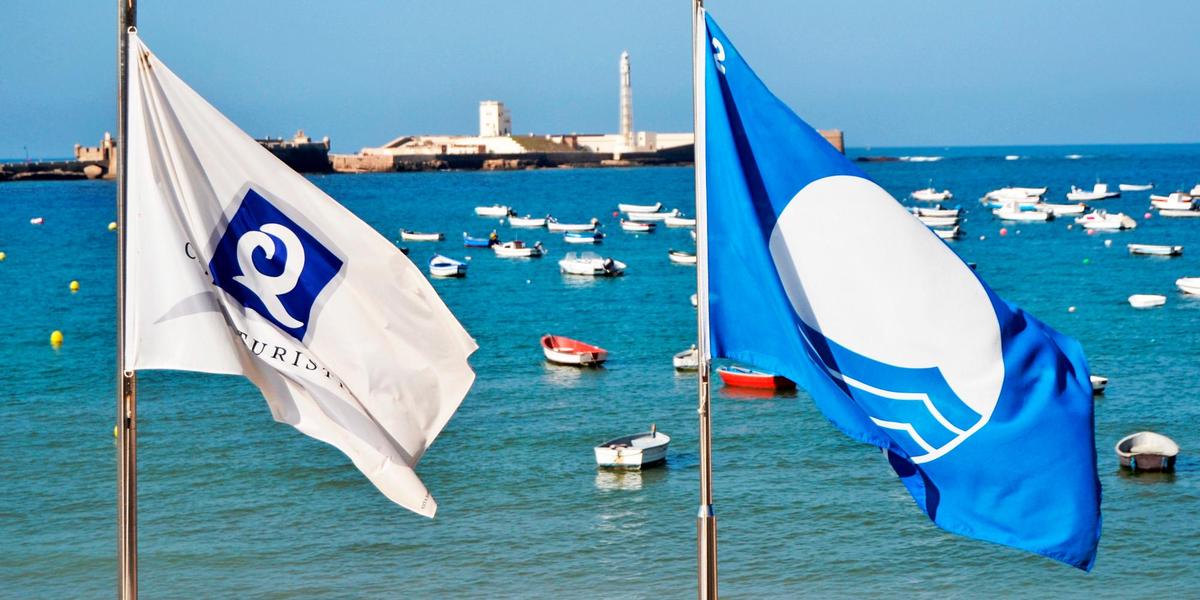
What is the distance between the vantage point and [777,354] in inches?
327

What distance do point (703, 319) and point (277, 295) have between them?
2.18 meters

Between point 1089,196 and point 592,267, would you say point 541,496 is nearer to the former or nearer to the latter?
point 592,267

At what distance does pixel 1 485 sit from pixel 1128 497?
2049 centimetres

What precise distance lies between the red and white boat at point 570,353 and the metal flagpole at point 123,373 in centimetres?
3435

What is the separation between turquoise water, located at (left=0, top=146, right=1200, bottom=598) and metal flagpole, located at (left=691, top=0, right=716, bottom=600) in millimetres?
14418

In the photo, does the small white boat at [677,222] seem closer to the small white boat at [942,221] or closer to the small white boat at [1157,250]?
the small white boat at [942,221]

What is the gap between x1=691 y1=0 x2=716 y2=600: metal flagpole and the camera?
7.99 metres

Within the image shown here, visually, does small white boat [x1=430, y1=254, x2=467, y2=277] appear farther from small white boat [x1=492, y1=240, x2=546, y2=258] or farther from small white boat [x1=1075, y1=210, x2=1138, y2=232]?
small white boat [x1=1075, y1=210, x2=1138, y2=232]

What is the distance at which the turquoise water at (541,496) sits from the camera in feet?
77.0

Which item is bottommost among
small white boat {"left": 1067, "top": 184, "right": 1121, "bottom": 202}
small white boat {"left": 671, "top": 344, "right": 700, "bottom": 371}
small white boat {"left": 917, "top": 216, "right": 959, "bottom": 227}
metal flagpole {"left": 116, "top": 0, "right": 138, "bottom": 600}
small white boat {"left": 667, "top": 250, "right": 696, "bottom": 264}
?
small white boat {"left": 1067, "top": 184, "right": 1121, "bottom": 202}

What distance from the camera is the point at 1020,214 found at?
327 ft

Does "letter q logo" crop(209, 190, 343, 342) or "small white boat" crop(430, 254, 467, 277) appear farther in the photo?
"small white boat" crop(430, 254, 467, 277)

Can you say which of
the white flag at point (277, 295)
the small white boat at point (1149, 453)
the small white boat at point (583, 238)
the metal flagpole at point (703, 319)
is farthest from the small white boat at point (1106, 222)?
the white flag at point (277, 295)

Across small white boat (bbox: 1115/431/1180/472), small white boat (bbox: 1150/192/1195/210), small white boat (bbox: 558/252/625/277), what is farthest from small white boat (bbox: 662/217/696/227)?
small white boat (bbox: 1115/431/1180/472)
